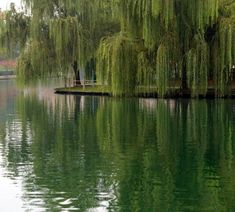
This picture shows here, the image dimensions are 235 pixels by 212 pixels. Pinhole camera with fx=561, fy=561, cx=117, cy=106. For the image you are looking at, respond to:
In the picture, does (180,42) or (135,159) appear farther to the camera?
(180,42)

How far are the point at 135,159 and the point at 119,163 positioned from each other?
624 millimetres

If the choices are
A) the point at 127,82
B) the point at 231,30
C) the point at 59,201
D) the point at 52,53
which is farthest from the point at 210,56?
the point at 59,201

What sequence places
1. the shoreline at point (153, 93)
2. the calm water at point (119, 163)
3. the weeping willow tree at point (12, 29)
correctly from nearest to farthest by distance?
the calm water at point (119, 163), the shoreline at point (153, 93), the weeping willow tree at point (12, 29)

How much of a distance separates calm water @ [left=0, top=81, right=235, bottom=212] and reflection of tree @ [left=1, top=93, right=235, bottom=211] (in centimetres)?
2

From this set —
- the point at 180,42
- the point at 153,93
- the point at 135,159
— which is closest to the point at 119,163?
the point at 135,159

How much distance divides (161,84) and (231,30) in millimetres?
4309

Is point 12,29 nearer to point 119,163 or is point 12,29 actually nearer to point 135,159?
point 135,159

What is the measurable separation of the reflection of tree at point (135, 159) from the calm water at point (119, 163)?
2 cm

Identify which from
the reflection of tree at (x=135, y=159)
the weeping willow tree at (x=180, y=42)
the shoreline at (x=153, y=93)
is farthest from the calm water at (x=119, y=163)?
the shoreline at (x=153, y=93)

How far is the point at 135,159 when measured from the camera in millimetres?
12938

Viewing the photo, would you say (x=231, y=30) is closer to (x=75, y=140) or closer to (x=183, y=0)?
(x=183, y=0)

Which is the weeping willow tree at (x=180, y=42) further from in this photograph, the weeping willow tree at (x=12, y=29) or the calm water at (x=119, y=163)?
the weeping willow tree at (x=12, y=29)

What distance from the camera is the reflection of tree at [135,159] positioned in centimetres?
920

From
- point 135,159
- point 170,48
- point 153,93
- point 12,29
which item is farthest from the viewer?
point 12,29
